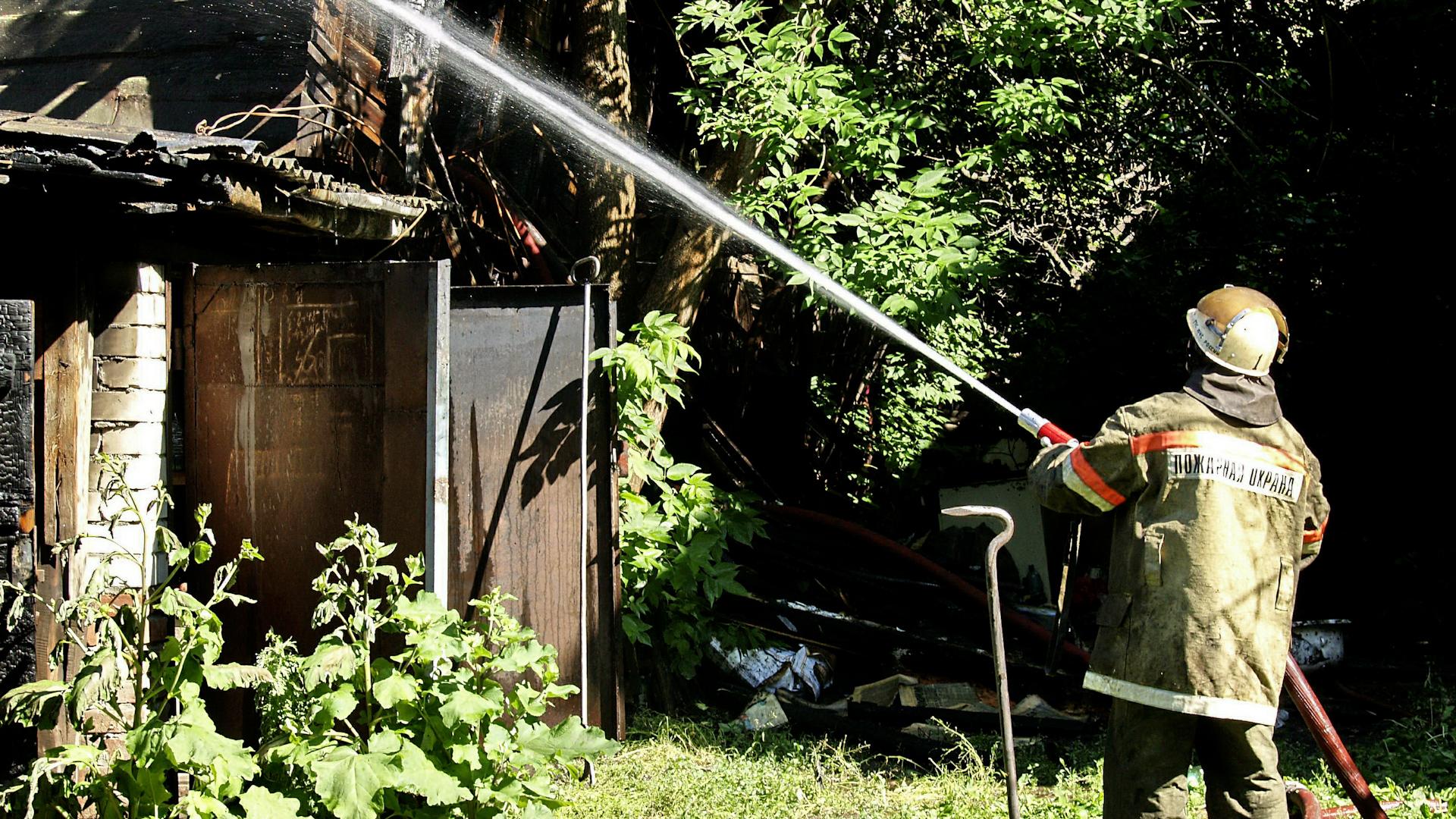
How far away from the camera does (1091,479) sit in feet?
13.4

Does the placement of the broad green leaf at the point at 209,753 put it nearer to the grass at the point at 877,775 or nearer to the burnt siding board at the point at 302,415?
the burnt siding board at the point at 302,415

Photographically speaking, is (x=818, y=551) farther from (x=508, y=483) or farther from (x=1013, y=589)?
(x=508, y=483)

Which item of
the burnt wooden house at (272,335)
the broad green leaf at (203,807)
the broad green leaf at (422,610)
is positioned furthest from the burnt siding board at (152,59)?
the broad green leaf at (203,807)

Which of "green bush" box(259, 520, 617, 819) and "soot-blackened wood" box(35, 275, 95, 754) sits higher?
"soot-blackened wood" box(35, 275, 95, 754)

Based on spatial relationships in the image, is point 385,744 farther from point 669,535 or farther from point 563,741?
point 669,535

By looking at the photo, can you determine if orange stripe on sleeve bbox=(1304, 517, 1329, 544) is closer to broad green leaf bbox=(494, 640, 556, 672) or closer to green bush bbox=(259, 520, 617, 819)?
green bush bbox=(259, 520, 617, 819)

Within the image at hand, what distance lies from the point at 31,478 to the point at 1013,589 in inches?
272

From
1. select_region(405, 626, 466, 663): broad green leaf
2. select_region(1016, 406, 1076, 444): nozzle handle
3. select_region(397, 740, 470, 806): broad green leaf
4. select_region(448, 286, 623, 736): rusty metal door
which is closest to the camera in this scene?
select_region(397, 740, 470, 806): broad green leaf

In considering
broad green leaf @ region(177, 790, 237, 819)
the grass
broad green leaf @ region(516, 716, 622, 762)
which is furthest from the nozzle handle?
broad green leaf @ region(177, 790, 237, 819)

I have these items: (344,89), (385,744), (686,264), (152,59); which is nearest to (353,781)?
(385,744)

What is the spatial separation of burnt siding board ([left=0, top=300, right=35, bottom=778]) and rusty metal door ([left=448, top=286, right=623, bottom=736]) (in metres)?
1.83

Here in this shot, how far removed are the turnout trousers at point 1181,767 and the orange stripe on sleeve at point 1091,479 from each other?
69cm

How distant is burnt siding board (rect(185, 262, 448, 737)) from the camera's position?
15.1ft

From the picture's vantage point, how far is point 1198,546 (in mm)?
3992
